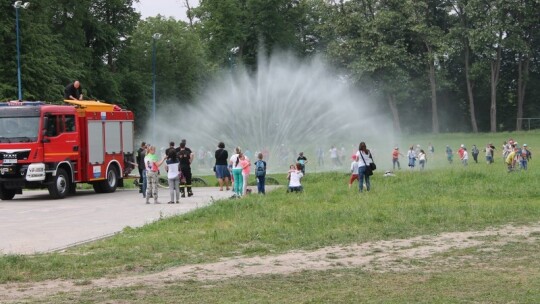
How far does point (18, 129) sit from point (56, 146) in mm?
1389

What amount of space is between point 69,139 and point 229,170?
22.0ft

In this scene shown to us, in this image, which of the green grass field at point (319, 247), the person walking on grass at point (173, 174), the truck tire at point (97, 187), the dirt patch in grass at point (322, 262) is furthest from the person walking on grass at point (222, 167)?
the dirt patch in grass at point (322, 262)

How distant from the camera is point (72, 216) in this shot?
24.1 meters

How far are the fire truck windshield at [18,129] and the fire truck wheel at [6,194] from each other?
1938 millimetres

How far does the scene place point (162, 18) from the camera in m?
98.5

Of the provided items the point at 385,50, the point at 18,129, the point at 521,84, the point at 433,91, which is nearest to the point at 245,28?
the point at 385,50

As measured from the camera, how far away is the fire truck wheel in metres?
31.7

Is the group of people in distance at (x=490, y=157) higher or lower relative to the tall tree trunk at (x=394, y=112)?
lower

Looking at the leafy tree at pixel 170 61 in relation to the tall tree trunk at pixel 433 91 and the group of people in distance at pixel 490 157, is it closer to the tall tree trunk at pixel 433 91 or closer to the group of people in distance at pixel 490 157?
the tall tree trunk at pixel 433 91

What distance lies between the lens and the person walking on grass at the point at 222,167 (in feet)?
112

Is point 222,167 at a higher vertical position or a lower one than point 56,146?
lower

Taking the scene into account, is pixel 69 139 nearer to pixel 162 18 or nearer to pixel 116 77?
pixel 116 77

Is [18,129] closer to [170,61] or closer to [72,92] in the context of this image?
[72,92]

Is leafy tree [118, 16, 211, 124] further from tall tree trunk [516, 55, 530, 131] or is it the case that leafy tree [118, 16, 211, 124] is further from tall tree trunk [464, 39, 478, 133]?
tall tree trunk [516, 55, 530, 131]
